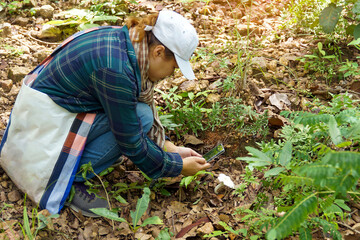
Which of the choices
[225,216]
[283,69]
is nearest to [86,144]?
[225,216]

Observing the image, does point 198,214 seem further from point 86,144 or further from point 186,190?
point 86,144

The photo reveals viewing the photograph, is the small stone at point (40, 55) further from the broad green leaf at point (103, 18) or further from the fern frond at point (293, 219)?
the fern frond at point (293, 219)

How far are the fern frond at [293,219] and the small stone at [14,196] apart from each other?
164 cm

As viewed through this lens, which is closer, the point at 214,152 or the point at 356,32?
the point at 214,152

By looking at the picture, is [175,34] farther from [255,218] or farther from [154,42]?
[255,218]

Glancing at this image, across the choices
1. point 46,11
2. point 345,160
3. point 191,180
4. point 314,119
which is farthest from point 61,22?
point 345,160

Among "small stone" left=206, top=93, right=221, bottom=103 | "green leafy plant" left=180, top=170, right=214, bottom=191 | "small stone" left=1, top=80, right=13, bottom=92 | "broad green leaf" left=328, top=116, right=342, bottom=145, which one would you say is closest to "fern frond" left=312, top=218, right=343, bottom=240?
"broad green leaf" left=328, top=116, right=342, bottom=145

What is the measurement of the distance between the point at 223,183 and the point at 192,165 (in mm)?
242

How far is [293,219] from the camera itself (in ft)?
4.65

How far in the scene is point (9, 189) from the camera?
2408 millimetres

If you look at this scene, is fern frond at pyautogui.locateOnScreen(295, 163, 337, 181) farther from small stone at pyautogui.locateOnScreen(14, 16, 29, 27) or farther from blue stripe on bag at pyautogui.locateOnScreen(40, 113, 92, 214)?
small stone at pyautogui.locateOnScreen(14, 16, 29, 27)

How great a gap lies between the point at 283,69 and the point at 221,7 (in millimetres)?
1156

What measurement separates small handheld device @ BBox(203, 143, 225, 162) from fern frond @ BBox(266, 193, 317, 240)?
3.73 feet

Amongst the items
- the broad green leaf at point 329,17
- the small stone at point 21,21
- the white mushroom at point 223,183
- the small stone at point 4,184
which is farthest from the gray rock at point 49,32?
the broad green leaf at point 329,17
